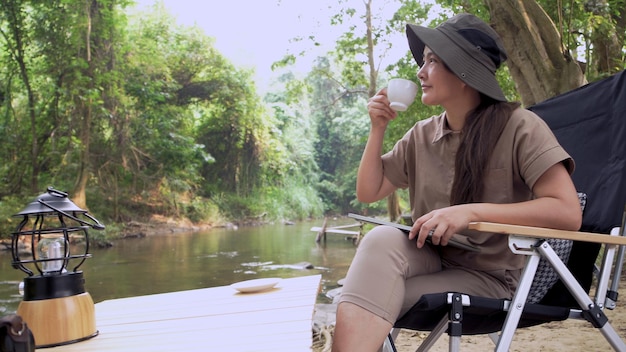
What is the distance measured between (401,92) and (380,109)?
13cm

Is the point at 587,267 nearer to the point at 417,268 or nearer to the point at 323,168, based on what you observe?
the point at 417,268

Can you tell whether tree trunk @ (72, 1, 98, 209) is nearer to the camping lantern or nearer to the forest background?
the forest background

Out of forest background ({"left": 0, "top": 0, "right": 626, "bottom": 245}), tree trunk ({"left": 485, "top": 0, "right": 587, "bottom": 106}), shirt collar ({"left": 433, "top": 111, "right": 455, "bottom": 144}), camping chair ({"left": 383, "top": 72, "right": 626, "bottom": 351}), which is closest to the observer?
camping chair ({"left": 383, "top": 72, "right": 626, "bottom": 351})

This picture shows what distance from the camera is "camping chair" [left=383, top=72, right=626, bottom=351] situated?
1.18m

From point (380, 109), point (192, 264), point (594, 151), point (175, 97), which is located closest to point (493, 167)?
point (380, 109)

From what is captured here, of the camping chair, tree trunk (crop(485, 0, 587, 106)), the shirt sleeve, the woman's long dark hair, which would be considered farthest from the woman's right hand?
tree trunk (crop(485, 0, 587, 106))

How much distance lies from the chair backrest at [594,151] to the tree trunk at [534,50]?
213 cm

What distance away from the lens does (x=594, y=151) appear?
1.63 meters

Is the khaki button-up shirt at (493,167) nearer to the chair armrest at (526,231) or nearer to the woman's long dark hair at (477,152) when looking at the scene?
the woman's long dark hair at (477,152)

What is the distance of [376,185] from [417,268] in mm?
395

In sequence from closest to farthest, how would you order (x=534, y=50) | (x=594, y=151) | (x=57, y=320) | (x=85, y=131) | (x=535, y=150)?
(x=57, y=320), (x=535, y=150), (x=594, y=151), (x=534, y=50), (x=85, y=131)

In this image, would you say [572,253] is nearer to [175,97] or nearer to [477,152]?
[477,152]

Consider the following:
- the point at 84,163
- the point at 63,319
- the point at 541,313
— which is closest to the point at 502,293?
the point at 541,313

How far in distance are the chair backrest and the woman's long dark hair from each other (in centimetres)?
35
